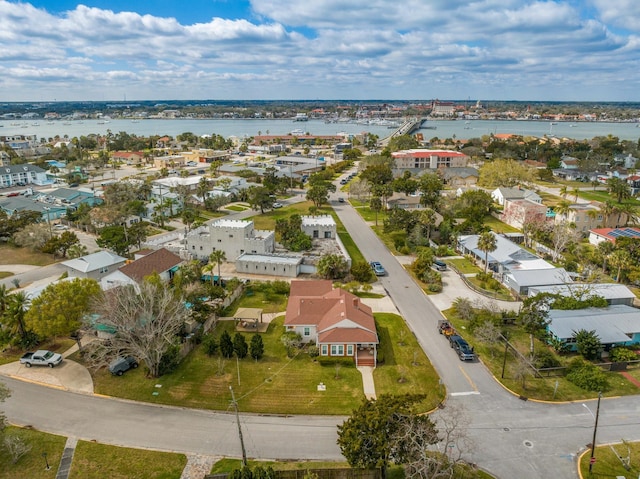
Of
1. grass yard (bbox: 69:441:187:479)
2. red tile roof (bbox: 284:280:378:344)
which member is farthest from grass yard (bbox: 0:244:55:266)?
grass yard (bbox: 69:441:187:479)

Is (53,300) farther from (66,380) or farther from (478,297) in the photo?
(478,297)

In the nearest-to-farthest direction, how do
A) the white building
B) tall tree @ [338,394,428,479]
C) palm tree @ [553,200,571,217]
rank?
tall tree @ [338,394,428,479], the white building, palm tree @ [553,200,571,217]

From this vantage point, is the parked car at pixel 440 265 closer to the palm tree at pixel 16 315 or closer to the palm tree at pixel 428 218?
the palm tree at pixel 428 218

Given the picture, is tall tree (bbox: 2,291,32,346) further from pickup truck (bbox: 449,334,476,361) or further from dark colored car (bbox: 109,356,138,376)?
pickup truck (bbox: 449,334,476,361)

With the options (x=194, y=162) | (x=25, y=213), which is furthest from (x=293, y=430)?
(x=194, y=162)

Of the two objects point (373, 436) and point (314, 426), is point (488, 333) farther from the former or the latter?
point (373, 436)

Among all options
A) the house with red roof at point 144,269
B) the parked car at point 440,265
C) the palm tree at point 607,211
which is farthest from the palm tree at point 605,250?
the house with red roof at point 144,269
